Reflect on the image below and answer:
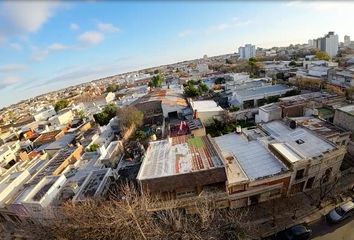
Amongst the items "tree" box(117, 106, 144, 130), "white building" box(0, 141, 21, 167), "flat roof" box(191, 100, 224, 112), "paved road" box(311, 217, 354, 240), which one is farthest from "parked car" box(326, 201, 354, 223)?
"white building" box(0, 141, 21, 167)

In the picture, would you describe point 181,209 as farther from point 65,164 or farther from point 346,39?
point 346,39

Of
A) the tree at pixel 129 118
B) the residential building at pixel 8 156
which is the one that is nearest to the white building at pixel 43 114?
the residential building at pixel 8 156

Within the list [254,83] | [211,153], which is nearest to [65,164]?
[211,153]

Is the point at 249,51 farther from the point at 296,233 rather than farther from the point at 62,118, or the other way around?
the point at 296,233

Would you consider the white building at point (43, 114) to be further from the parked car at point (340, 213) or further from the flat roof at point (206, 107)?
the parked car at point (340, 213)

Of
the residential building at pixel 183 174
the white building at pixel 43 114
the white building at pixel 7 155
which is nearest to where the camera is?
the residential building at pixel 183 174

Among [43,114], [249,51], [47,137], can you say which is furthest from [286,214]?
[249,51]
